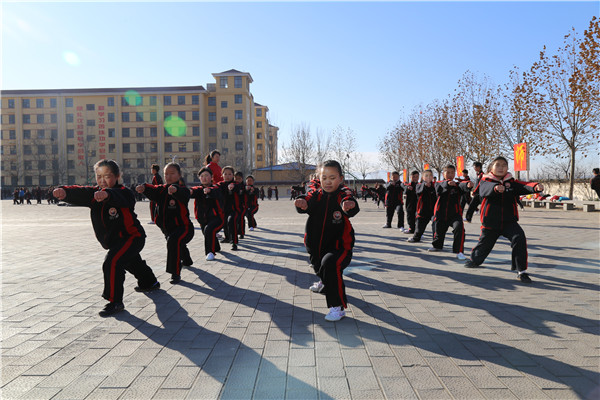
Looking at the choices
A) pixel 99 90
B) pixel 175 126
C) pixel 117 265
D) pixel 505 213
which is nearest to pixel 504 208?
pixel 505 213

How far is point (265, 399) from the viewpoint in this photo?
2.58 meters

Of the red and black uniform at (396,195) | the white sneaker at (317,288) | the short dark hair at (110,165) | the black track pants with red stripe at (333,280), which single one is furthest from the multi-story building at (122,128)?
the black track pants with red stripe at (333,280)

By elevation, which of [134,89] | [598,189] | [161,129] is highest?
[134,89]

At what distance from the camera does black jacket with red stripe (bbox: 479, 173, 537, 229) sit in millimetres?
5914

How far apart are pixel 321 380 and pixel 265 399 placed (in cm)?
44

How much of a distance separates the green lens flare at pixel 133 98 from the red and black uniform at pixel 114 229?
7401 centimetres

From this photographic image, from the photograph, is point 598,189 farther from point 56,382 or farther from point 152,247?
point 56,382

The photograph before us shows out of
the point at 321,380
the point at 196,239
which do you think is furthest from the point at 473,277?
the point at 196,239

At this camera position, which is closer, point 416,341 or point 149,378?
point 149,378

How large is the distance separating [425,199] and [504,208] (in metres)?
3.47

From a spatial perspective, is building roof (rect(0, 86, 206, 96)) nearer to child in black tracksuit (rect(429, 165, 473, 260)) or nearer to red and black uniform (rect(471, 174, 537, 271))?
child in black tracksuit (rect(429, 165, 473, 260))

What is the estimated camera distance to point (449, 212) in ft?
26.8

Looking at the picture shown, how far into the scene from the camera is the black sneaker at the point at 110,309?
429 cm

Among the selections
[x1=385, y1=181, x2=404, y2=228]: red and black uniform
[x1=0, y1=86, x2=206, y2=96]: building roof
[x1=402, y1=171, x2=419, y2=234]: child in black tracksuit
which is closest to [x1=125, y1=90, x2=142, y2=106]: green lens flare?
[x1=0, y1=86, x2=206, y2=96]: building roof
